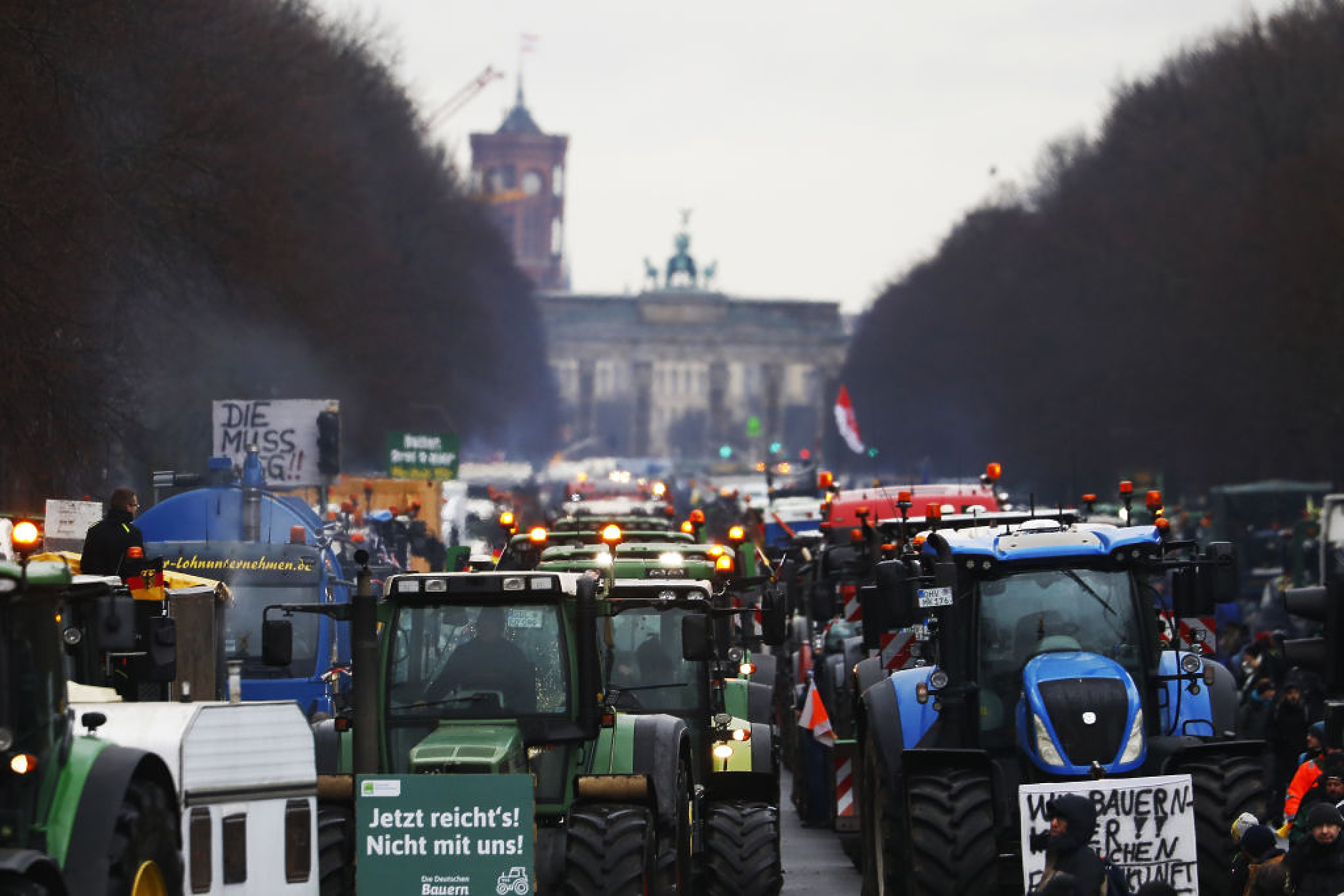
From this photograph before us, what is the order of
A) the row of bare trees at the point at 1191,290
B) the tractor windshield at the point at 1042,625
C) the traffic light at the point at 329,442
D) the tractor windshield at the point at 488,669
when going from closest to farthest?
the tractor windshield at the point at 488,669, the tractor windshield at the point at 1042,625, the traffic light at the point at 329,442, the row of bare trees at the point at 1191,290

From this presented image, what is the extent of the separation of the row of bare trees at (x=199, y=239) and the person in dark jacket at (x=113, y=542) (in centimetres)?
943

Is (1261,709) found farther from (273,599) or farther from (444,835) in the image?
(444,835)

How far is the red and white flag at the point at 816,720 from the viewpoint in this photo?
21.5 m

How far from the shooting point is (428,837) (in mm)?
12477

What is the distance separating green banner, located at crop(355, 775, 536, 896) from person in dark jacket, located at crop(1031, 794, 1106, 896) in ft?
7.92

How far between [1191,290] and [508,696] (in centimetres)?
5625

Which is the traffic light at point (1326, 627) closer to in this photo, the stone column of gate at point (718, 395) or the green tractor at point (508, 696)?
the green tractor at point (508, 696)

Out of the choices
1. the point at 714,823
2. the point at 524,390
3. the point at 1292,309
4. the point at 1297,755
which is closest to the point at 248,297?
the point at 1292,309

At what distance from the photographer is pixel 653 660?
16391 millimetres

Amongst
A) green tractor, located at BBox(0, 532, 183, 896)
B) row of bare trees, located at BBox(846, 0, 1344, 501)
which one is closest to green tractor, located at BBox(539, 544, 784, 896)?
green tractor, located at BBox(0, 532, 183, 896)

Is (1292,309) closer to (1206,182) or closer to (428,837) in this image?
(1206,182)

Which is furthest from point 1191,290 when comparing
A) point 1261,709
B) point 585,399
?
point 585,399

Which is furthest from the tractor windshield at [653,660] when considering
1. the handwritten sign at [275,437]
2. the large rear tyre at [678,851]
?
the handwritten sign at [275,437]

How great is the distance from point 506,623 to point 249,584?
1121cm
